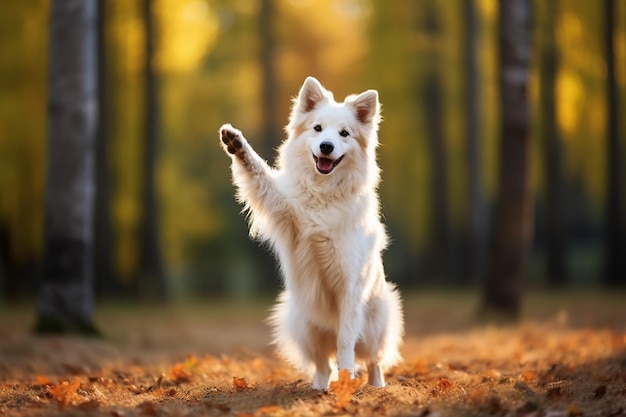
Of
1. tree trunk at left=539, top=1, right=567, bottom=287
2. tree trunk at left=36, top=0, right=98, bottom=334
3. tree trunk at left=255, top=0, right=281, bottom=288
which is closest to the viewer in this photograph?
tree trunk at left=36, top=0, right=98, bottom=334

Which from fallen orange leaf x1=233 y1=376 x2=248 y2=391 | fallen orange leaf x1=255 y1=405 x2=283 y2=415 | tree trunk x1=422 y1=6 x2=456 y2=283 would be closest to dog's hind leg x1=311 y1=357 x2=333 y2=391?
fallen orange leaf x1=233 y1=376 x2=248 y2=391

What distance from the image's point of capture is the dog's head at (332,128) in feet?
19.3

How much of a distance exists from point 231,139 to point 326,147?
73cm

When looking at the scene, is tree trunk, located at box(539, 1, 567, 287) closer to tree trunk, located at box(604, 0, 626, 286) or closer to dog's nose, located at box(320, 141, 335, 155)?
tree trunk, located at box(604, 0, 626, 286)

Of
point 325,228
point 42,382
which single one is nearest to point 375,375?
point 325,228

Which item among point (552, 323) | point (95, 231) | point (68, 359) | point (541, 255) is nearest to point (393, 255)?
point (541, 255)

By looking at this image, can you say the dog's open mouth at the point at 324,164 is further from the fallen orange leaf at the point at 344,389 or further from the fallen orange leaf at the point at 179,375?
the fallen orange leaf at the point at 179,375

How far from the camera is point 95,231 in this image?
1906 centimetres

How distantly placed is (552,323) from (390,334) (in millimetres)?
6230

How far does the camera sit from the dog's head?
5.88 metres

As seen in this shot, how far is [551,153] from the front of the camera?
21406mm

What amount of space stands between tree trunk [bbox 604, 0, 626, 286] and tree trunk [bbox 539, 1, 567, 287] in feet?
4.46

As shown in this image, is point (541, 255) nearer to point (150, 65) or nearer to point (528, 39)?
point (150, 65)

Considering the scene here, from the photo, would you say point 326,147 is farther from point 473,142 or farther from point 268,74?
point 268,74
